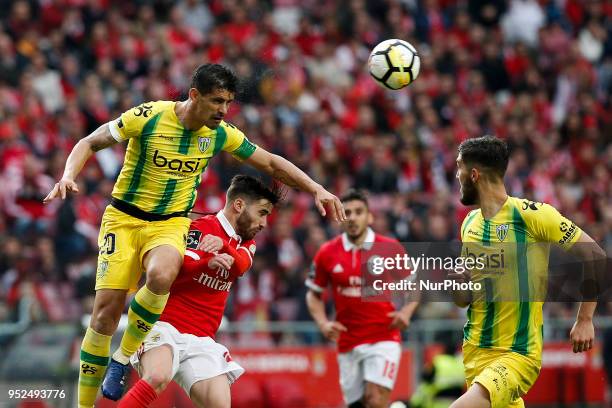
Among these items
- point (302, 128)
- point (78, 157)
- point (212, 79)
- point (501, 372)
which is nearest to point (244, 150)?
point (212, 79)

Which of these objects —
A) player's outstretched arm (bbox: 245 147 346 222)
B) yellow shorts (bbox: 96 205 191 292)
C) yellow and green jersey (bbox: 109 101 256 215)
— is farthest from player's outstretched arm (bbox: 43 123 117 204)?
player's outstretched arm (bbox: 245 147 346 222)

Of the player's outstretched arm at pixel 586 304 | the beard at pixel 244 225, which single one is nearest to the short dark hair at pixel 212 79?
the beard at pixel 244 225

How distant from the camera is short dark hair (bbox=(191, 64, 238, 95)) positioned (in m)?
8.29

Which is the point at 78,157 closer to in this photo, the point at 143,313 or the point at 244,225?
the point at 143,313

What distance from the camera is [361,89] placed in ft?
60.4

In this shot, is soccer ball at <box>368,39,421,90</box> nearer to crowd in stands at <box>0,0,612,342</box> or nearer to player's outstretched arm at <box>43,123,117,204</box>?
player's outstretched arm at <box>43,123,117,204</box>

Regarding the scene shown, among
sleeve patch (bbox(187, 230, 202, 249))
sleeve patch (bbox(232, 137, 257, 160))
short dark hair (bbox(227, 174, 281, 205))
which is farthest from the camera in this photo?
sleeve patch (bbox(232, 137, 257, 160))

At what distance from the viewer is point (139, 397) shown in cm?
771

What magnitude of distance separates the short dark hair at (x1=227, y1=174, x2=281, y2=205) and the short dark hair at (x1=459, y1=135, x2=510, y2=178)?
59.5 inches

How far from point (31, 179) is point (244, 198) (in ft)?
20.8

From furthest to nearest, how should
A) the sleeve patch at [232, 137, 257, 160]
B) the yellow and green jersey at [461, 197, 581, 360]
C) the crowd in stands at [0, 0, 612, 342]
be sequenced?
1. the crowd in stands at [0, 0, 612, 342]
2. the sleeve patch at [232, 137, 257, 160]
3. the yellow and green jersey at [461, 197, 581, 360]

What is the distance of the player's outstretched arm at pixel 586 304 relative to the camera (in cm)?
759

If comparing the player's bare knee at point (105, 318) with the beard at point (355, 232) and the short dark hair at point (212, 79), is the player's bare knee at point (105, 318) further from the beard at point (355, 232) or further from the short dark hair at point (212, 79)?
the beard at point (355, 232)

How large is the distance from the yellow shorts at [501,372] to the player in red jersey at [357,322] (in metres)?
2.48
